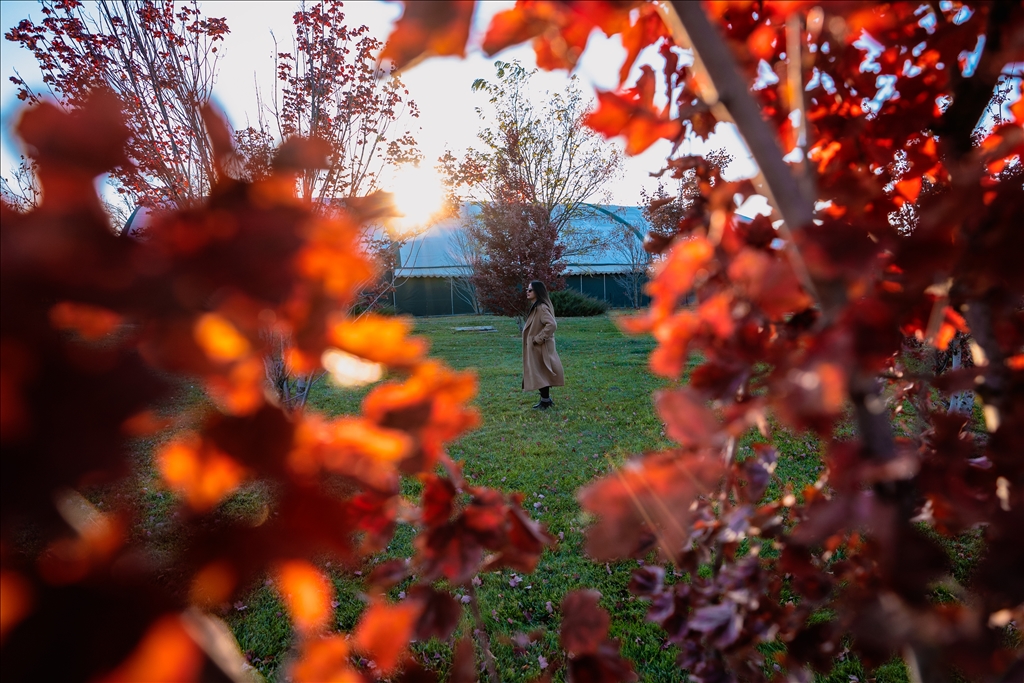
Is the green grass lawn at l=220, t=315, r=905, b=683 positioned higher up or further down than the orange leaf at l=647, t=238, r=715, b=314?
further down

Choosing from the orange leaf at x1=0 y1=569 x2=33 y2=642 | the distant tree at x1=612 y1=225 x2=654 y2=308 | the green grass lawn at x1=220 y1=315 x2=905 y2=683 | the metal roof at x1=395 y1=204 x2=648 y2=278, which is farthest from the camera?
the metal roof at x1=395 y1=204 x2=648 y2=278

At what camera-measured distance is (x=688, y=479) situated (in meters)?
0.55

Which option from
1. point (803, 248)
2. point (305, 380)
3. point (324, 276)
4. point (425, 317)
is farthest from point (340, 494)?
point (425, 317)

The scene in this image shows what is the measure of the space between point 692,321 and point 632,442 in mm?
→ 5566

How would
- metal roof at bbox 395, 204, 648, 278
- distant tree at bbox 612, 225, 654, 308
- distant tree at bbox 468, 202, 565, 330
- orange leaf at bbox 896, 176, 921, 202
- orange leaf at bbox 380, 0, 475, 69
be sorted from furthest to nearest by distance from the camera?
metal roof at bbox 395, 204, 648, 278, distant tree at bbox 612, 225, 654, 308, distant tree at bbox 468, 202, 565, 330, orange leaf at bbox 896, 176, 921, 202, orange leaf at bbox 380, 0, 475, 69

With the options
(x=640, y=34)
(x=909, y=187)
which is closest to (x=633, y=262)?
(x=909, y=187)

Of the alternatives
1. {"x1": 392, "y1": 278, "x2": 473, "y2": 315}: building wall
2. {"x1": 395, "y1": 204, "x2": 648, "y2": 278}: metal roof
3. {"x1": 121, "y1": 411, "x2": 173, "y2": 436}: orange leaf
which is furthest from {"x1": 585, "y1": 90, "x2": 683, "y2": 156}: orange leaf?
{"x1": 392, "y1": 278, "x2": 473, "y2": 315}: building wall

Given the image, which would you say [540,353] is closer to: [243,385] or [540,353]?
[540,353]

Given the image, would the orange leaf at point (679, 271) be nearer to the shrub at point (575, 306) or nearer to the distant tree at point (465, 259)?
the distant tree at point (465, 259)

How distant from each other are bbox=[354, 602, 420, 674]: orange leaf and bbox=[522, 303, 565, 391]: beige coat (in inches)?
273

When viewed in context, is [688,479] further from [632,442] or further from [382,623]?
[632,442]

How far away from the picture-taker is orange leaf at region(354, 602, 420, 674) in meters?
0.59

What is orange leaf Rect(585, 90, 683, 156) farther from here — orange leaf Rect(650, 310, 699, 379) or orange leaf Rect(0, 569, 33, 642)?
orange leaf Rect(0, 569, 33, 642)

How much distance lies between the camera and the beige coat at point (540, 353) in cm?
758
